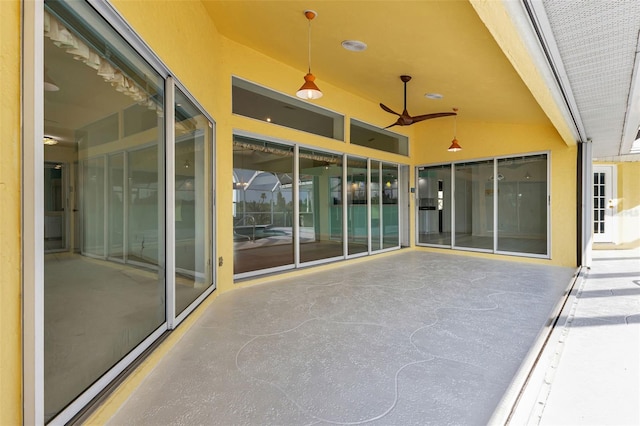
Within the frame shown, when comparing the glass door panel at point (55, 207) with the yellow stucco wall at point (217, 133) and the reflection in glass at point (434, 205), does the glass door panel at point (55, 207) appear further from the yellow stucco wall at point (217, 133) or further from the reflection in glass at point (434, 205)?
the reflection in glass at point (434, 205)

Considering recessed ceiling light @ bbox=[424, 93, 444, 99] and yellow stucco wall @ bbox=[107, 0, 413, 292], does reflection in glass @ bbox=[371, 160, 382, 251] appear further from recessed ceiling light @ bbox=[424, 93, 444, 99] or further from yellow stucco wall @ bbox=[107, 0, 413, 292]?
recessed ceiling light @ bbox=[424, 93, 444, 99]

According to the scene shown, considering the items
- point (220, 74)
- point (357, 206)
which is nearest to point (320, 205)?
point (357, 206)

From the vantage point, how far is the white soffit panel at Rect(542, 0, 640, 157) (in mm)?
2195

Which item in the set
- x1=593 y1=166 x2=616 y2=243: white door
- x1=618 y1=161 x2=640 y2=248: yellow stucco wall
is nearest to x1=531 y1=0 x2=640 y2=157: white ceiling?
x1=593 y1=166 x2=616 y2=243: white door

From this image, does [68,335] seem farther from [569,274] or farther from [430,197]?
[430,197]

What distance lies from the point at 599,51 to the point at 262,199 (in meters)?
4.57

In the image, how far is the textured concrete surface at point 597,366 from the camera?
1765 millimetres

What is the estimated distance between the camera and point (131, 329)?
7.36 ft

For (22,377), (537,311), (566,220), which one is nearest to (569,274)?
(566,220)

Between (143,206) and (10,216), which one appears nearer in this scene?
(10,216)

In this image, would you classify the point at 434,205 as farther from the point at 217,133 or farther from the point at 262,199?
the point at 217,133

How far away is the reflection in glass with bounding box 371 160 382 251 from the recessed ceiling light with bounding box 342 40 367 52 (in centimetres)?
302

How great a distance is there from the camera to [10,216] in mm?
1138

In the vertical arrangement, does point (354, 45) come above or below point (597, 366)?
above
